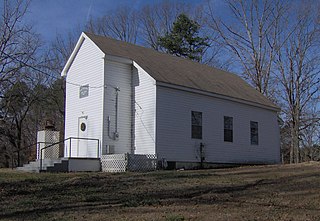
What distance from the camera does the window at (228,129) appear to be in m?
22.2

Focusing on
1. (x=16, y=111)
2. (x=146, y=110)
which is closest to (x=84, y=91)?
(x=146, y=110)

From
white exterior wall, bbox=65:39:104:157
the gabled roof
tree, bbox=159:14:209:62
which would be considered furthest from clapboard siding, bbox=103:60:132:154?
tree, bbox=159:14:209:62

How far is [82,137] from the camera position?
20.2 meters

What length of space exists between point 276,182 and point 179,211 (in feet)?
14.5

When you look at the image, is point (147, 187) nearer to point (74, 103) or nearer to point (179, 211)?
point (179, 211)

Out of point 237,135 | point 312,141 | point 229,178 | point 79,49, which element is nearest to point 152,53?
point 79,49

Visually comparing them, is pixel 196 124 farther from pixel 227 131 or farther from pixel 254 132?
pixel 254 132

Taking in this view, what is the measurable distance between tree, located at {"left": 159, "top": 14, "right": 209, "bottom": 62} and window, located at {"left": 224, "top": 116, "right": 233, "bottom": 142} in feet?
62.9

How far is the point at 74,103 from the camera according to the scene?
2116 cm

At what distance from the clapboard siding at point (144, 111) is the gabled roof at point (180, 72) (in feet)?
1.43

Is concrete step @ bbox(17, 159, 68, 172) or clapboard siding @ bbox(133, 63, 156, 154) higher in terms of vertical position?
clapboard siding @ bbox(133, 63, 156, 154)

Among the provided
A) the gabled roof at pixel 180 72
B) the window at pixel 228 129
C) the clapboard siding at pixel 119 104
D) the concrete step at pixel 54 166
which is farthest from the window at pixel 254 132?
the concrete step at pixel 54 166

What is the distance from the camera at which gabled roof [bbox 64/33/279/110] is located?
1997 cm

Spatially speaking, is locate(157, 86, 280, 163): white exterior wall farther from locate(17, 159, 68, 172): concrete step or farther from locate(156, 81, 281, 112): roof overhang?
locate(17, 159, 68, 172): concrete step
